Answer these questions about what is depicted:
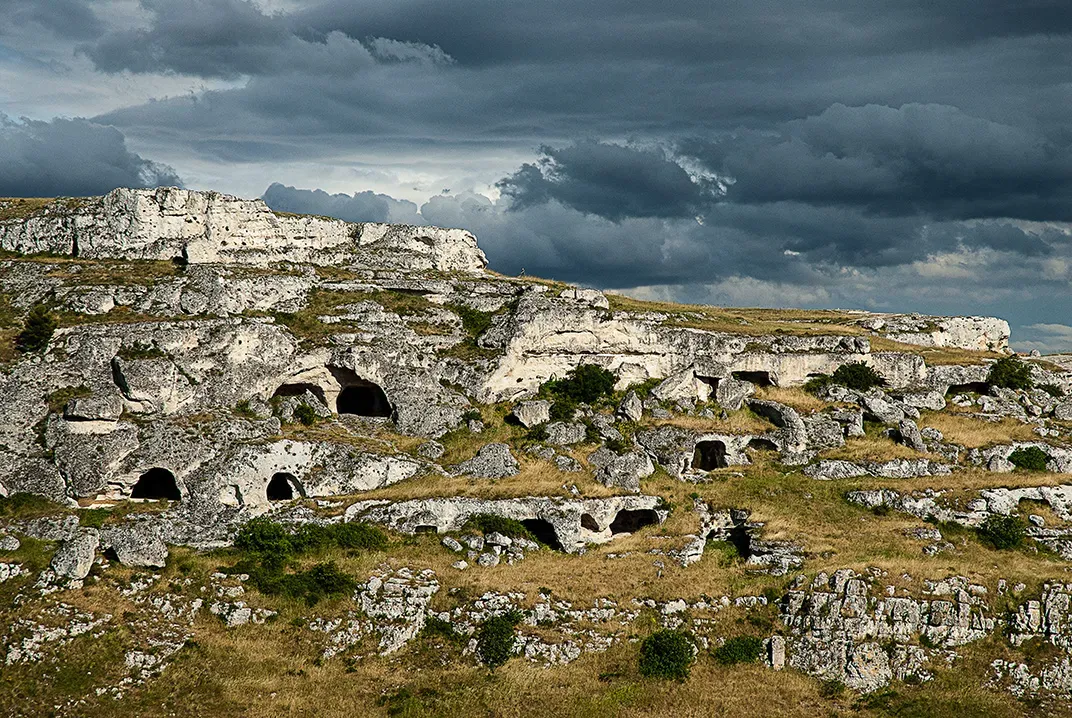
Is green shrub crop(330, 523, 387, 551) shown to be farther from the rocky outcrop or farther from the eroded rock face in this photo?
the eroded rock face

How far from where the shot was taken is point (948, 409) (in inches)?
2251

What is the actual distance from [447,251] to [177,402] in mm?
30762

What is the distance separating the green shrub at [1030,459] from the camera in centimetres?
4962

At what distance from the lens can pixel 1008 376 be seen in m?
60.2

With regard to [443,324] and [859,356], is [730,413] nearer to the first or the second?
[859,356]

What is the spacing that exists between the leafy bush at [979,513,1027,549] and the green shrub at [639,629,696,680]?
16893 millimetres

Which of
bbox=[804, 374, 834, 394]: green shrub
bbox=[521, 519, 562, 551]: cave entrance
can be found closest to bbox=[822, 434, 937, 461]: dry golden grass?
bbox=[804, 374, 834, 394]: green shrub

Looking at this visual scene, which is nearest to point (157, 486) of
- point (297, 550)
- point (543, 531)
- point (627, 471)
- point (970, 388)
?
point (297, 550)

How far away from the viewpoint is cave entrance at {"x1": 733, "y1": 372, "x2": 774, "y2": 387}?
196 ft

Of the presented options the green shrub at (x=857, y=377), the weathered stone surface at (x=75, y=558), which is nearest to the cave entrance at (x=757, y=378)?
the green shrub at (x=857, y=377)

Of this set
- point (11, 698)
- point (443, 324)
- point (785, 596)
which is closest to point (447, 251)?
point (443, 324)

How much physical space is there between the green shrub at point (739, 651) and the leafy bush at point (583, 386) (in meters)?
21.1

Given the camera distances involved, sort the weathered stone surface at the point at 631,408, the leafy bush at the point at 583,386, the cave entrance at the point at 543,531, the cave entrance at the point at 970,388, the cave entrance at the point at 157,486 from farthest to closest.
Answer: the cave entrance at the point at 970,388, the leafy bush at the point at 583,386, the weathered stone surface at the point at 631,408, the cave entrance at the point at 157,486, the cave entrance at the point at 543,531

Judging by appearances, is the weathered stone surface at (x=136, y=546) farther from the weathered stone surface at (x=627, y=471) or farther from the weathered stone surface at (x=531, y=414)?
the weathered stone surface at (x=531, y=414)
